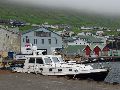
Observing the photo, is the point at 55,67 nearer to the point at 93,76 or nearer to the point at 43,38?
the point at 93,76

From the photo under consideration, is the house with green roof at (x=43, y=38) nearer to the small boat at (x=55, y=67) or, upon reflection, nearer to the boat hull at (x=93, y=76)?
the small boat at (x=55, y=67)

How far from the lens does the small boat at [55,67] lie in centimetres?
4490

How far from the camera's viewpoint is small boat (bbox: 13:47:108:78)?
44900mm

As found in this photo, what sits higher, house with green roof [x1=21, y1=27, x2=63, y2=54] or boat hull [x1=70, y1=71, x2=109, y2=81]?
house with green roof [x1=21, y1=27, x2=63, y2=54]

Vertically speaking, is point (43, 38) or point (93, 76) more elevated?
point (43, 38)

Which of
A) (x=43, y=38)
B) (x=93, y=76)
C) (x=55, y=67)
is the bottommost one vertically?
(x=93, y=76)

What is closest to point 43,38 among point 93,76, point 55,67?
point 55,67

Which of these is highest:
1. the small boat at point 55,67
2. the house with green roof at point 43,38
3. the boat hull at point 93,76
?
the house with green roof at point 43,38

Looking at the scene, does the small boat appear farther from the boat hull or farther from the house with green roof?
the house with green roof

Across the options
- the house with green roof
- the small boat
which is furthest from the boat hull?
the house with green roof

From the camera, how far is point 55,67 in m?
45.8

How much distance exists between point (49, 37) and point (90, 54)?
48.3ft

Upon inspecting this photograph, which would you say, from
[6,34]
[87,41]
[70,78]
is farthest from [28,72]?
[87,41]

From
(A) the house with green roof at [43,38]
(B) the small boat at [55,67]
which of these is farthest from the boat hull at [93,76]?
(A) the house with green roof at [43,38]
